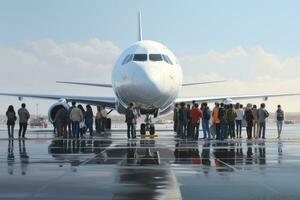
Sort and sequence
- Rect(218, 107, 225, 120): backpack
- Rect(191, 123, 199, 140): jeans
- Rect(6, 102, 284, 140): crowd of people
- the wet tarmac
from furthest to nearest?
Rect(191, 123, 199, 140): jeans < Rect(6, 102, 284, 140): crowd of people < Rect(218, 107, 225, 120): backpack < the wet tarmac

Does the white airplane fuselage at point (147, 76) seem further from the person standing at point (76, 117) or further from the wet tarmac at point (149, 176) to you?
the wet tarmac at point (149, 176)

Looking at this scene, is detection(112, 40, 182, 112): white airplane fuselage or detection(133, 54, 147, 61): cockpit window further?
detection(133, 54, 147, 61): cockpit window

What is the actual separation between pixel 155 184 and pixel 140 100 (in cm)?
1630

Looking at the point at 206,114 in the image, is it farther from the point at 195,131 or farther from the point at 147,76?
the point at 147,76

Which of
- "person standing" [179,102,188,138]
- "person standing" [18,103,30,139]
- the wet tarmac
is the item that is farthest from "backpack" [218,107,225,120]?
the wet tarmac

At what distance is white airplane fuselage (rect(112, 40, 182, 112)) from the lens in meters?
24.0

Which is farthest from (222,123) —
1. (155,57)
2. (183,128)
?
(155,57)

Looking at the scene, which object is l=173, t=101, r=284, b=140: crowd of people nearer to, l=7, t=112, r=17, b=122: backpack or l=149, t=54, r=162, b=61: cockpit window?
l=149, t=54, r=162, b=61: cockpit window

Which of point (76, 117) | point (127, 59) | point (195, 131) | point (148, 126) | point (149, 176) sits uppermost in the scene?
point (127, 59)

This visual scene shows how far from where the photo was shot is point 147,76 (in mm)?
23969

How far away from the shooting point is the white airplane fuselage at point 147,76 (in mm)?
24047

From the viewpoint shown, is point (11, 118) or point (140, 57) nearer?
point (11, 118)

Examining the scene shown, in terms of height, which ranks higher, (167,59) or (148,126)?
(167,59)

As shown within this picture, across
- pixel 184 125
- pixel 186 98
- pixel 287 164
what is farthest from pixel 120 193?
pixel 186 98
